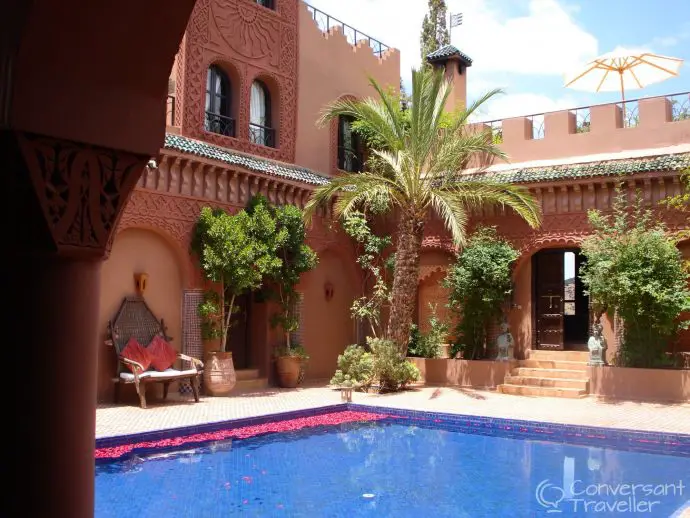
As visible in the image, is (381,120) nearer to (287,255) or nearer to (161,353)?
(287,255)

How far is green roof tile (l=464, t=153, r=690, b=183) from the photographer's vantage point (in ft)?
48.4

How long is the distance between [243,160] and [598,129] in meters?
7.81

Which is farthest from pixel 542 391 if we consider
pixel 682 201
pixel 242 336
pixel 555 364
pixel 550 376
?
pixel 242 336

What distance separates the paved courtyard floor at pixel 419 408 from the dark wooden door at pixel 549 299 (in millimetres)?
2545

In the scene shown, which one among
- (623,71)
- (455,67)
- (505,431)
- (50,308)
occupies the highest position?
(455,67)

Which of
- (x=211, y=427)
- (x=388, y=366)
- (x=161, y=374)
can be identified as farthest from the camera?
(x=388, y=366)

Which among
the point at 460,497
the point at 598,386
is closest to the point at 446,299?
the point at 598,386

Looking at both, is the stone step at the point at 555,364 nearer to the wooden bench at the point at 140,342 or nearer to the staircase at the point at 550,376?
the staircase at the point at 550,376

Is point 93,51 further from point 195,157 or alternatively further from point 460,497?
point 195,157

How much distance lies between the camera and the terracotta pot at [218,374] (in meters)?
14.3

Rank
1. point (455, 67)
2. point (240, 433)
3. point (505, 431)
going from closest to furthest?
point (240, 433)
point (505, 431)
point (455, 67)

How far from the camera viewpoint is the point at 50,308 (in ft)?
8.82

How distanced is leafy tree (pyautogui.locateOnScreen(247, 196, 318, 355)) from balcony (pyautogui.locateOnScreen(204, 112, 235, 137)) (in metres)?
1.99

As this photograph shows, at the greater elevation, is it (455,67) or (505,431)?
(455,67)
